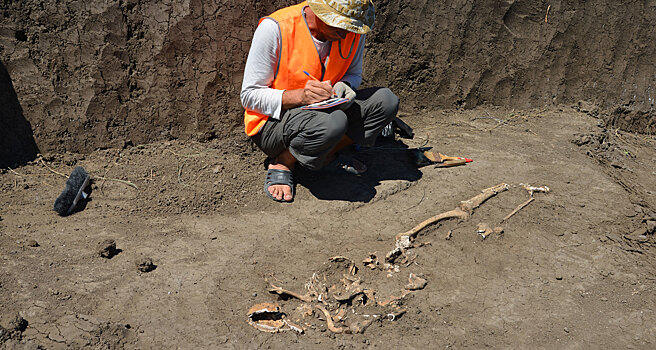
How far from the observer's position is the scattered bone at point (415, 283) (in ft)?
8.85

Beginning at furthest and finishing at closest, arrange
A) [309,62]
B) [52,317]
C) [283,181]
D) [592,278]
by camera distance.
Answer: [283,181]
[309,62]
[592,278]
[52,317]

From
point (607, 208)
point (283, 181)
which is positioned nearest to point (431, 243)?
point (283, 181)

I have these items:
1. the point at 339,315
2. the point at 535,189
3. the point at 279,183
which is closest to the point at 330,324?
the point at 339,315

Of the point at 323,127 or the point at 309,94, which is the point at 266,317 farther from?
the point at 309,94

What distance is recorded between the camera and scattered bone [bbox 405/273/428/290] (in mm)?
2697

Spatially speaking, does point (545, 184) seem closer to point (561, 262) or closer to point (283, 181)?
point (561, 262)

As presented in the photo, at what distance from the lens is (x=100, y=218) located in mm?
3148

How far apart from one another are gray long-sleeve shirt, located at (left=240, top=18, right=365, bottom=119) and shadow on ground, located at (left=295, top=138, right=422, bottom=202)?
24.7 inches

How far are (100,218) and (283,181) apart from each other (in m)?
1.17

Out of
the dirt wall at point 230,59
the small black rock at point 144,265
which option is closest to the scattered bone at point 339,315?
the small black rock at point 144,265

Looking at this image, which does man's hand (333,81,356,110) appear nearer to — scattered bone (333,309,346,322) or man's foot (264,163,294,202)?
man's foot (264,163,294,202)

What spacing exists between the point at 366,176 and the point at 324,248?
3.05 feet

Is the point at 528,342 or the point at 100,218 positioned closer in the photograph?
the point at 528,342

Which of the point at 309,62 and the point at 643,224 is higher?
the point at 309,62
